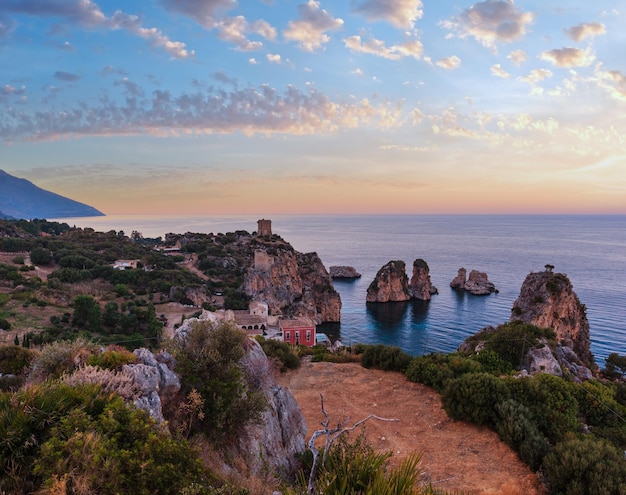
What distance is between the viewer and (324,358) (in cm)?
1819

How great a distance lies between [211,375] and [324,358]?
38.2 feet

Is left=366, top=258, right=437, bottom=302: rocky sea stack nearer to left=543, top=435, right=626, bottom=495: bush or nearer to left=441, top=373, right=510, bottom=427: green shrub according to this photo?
left=441, top=373, right=510, bottom=427: green shrub

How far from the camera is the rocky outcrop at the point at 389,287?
243 ft

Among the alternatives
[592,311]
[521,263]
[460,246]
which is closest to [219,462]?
[592,311]

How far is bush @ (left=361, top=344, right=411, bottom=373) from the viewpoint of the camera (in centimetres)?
1578

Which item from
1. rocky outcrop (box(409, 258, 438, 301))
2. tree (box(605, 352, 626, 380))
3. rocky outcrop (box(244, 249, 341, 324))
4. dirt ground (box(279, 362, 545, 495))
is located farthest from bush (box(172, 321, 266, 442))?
rocky outcrop (box(409, 258, 438, 301))

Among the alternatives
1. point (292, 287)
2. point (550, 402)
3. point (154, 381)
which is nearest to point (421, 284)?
point (292, 287)

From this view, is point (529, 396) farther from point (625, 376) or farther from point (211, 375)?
point (625, 376)

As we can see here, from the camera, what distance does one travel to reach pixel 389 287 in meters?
74.2

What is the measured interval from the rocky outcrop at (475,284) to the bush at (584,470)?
7174 cm

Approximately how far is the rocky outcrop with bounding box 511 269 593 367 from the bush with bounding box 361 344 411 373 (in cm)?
2950

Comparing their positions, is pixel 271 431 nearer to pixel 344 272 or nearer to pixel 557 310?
pixel 557 310

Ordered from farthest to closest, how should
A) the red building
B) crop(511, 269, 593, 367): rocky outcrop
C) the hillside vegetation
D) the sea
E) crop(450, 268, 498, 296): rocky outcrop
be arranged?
crop(450, 268, 498, 296): rocky outcrop, the sea, the red building, crop(511, 269, 593, 367): rocky outcrop, the hillside vegetation

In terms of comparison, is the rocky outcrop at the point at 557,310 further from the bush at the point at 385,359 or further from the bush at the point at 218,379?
the bush at the point at 218,379
